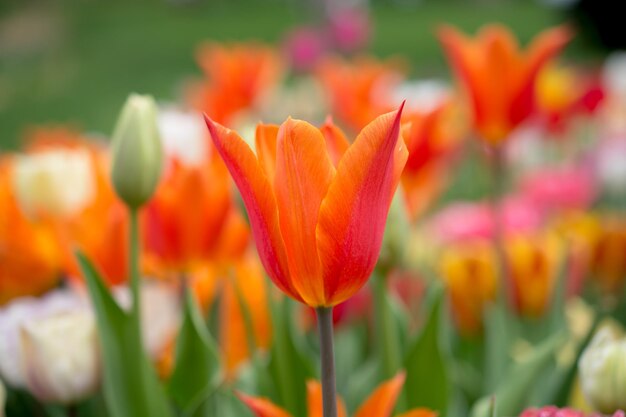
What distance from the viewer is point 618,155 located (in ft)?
5.96

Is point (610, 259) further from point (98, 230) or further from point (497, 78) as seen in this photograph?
point (98, 230)

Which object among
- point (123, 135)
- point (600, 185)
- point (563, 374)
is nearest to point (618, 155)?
point (600, 185)

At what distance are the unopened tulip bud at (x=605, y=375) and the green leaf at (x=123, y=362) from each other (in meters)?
0.31

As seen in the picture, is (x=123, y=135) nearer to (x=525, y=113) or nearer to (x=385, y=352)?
(x=385, y=352)

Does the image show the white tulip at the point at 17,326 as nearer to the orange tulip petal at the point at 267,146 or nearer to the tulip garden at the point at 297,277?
the tulip garden at the point at 297,277

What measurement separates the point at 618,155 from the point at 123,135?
1343 millimetres

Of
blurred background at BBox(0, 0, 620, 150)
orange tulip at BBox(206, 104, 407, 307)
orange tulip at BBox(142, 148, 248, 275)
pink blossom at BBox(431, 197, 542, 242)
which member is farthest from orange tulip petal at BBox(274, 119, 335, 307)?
blurred background at BBox(0, 0, 620, 150)

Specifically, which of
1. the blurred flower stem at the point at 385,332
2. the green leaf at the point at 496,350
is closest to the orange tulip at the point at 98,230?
the blurred flower stem at the point at 385,332

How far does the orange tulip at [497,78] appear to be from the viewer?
92cm

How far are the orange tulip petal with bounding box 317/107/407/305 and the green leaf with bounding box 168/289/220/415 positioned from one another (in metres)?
0.25

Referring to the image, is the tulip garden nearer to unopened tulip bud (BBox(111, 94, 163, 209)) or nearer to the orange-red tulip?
unopened tulip bud (BBox(111, 94, 163, 209))

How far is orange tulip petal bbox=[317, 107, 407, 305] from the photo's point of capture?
495 mm

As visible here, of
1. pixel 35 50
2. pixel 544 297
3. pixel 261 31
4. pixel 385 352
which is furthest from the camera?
pixel 261 31

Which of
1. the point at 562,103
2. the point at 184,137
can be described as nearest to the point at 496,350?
the point at 184,137
